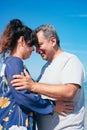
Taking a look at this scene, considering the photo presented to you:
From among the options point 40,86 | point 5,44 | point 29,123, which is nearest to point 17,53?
point 5,44

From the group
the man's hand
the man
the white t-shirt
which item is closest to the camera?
the man's hand

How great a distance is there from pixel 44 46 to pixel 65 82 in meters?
0.58

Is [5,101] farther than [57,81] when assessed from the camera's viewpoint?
No

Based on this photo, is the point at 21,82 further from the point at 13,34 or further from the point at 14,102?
the point at 13,34

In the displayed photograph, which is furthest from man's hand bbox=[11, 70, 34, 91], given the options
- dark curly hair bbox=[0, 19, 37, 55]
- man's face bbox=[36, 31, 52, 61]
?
man's face bbox=[36, 31, 52, 61]

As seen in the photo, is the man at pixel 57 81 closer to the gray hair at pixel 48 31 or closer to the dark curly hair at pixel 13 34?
the gray hair at pixel 48 31

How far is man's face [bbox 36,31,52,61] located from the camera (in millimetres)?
3910

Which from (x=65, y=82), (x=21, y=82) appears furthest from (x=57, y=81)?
(x=21, y=82)

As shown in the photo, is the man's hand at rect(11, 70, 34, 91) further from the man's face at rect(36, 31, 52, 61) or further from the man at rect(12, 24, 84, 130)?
the man's face at rect(36, 31, 52, 61)

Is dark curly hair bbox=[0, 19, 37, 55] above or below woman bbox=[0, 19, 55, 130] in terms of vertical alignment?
above

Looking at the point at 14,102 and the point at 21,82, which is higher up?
the point at 21,82

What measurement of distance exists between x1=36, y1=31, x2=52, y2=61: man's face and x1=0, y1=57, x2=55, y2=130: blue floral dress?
2.09 ft

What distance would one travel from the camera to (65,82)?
11.5 feet

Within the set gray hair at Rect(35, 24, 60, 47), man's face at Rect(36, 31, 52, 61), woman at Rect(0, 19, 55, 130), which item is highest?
gray hair at Rect(35, 24, 60, 47)
